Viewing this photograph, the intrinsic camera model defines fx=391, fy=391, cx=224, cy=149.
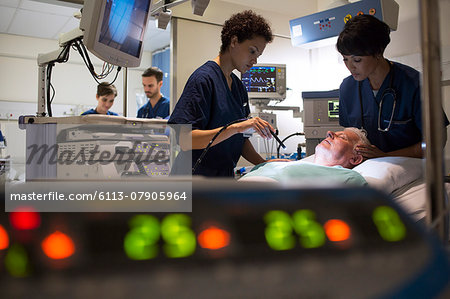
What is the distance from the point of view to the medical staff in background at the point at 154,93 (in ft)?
12.8

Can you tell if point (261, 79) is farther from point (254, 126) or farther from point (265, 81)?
point (254, 126)

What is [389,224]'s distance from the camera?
319 mm

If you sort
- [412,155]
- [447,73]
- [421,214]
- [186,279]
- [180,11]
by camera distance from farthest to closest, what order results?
[180,11] → [447,73] → [412,155] → [421,214] → [186,279]

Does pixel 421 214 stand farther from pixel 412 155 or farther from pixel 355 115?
pixel 355 115

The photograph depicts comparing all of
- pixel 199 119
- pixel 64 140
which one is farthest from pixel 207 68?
pixel 64 140

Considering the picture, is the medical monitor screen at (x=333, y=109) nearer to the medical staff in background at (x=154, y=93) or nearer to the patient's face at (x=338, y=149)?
the patient's face at (x=338, y=149)

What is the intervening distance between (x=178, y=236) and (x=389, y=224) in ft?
0.57

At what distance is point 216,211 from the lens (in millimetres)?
287

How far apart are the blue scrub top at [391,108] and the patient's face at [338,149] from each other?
0.46ft

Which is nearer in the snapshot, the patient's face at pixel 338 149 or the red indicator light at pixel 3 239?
the red indicator light at pixel 3 239

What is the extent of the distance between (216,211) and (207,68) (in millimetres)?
1436

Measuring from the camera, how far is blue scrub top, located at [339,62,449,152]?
5.68ft

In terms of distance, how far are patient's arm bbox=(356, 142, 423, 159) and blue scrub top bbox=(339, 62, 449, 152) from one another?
6 centimetres

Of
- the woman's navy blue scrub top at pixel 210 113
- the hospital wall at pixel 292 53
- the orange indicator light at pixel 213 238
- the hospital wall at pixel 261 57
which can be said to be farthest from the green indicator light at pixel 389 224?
the hospital wall at pixel 292 53
